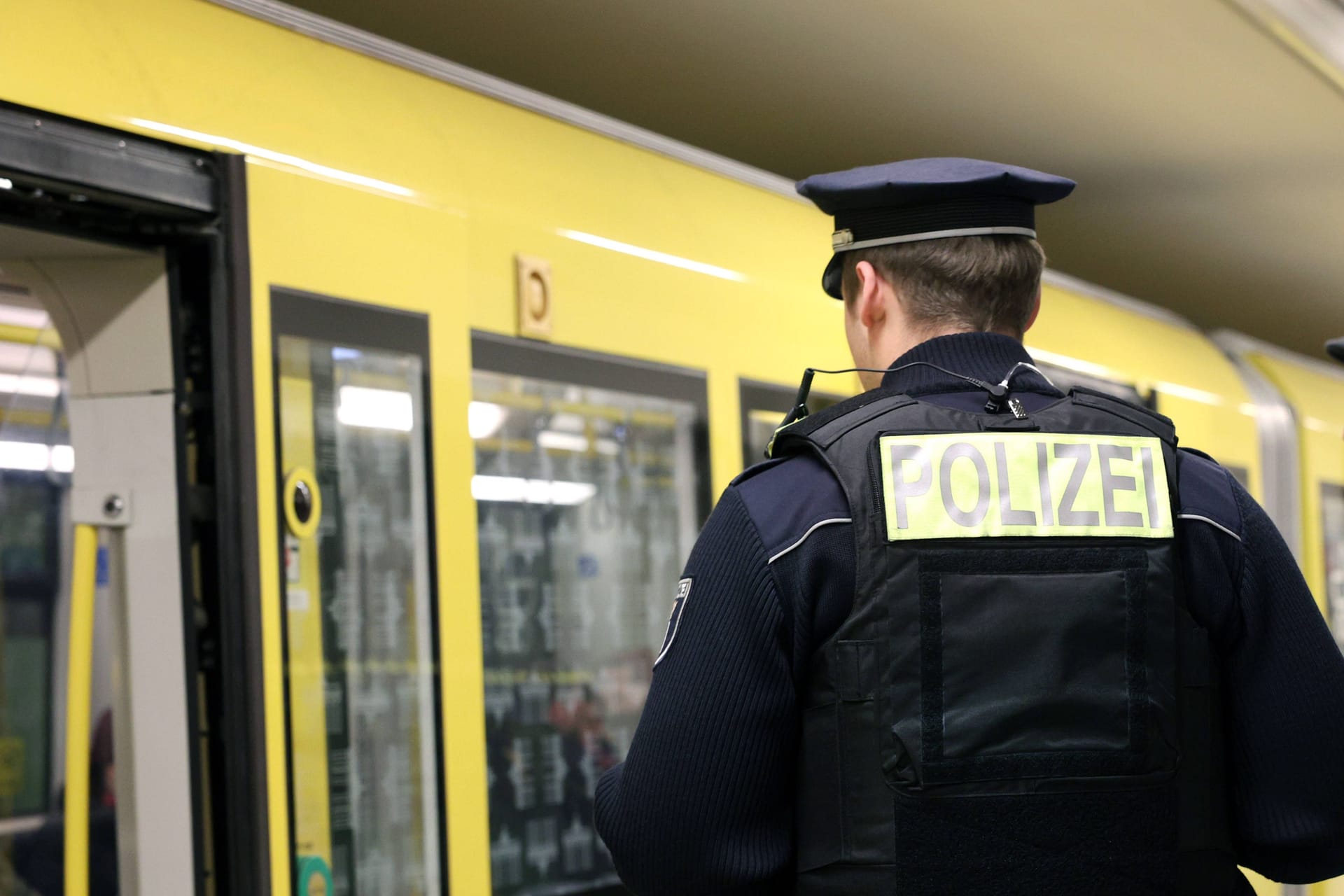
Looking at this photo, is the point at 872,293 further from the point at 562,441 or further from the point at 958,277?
the point at 562,441

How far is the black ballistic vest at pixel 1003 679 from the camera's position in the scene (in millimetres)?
1464

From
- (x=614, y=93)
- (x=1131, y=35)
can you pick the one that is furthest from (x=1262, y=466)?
(x=614, y=93)

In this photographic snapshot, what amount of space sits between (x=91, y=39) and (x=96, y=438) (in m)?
0.63

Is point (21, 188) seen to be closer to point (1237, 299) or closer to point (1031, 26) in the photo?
point (1031, 26)

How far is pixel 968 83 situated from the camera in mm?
5215

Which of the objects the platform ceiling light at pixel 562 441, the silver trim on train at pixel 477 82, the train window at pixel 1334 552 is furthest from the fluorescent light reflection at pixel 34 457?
the train window at pixel 1334 552

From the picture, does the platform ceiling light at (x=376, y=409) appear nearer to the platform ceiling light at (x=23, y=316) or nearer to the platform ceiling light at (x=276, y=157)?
the platform ceiling light at (x=276, y=157)

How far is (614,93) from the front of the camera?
5242mm

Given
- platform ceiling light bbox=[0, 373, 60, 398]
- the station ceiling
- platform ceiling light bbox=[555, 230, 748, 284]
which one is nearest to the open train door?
platform ceiling light bbox=[555, 230, 748, 284]

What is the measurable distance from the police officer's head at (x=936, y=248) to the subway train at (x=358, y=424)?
1109 millimetres

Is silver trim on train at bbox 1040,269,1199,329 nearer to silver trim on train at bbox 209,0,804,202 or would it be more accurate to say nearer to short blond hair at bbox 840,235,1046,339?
silver trim on train at bbox 209,0,804,202

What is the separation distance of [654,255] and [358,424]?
1.00 meters

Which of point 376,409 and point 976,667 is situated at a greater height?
point 376,409

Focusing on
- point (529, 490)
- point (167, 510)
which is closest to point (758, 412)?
point (529, 490)
